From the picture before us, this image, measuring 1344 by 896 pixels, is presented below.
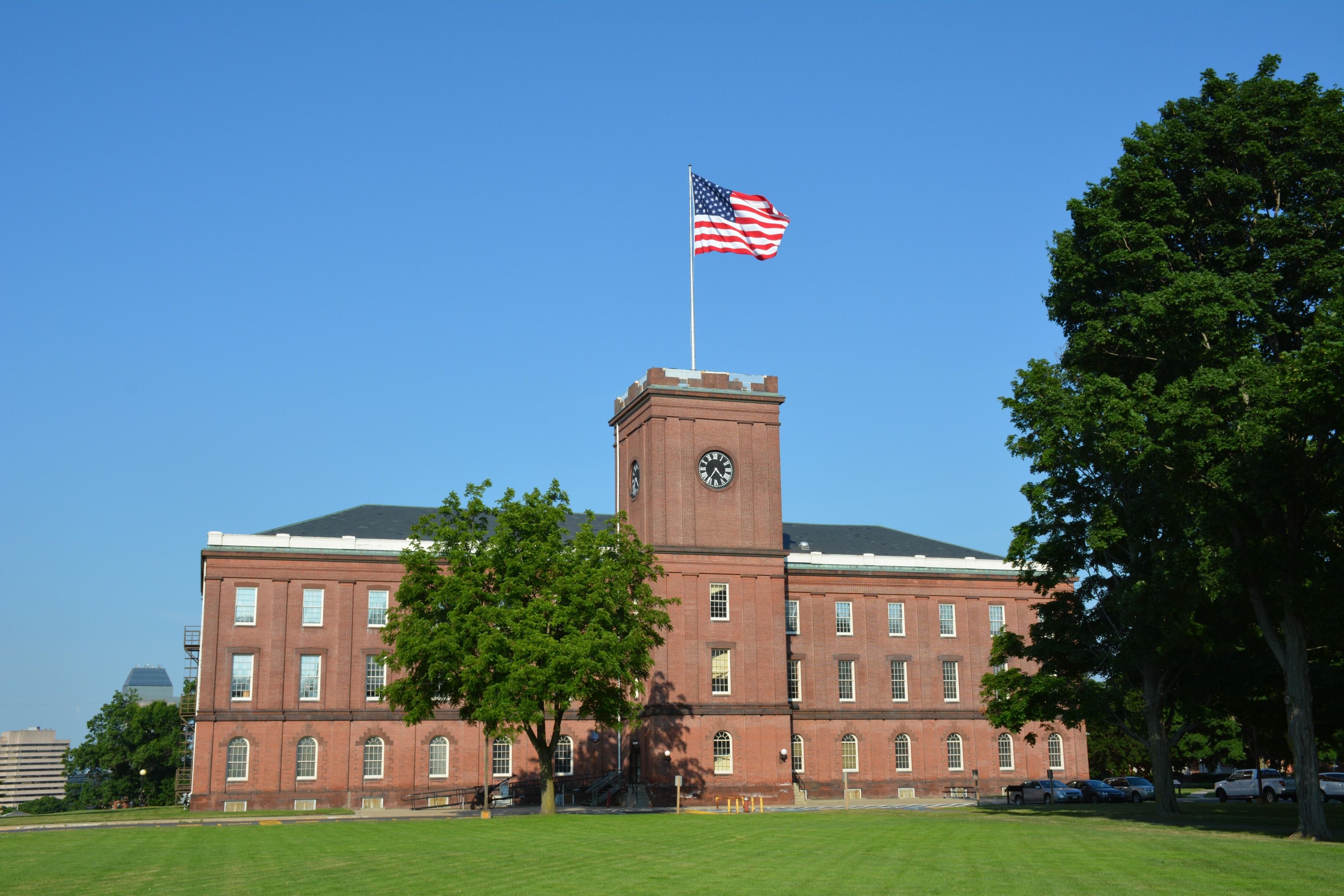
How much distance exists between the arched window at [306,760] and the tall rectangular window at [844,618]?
28.3 meters

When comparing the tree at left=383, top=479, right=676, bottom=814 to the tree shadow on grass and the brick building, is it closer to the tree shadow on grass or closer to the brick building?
the brick building

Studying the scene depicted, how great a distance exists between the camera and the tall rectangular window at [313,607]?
2467 inches

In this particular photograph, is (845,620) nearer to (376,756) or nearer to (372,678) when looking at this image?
(372,678)

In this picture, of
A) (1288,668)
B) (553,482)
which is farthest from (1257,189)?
(553,482)

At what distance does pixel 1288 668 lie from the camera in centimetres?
3325

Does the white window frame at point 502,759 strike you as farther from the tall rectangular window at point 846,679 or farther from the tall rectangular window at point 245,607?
the tall rectangular window at point 846,679

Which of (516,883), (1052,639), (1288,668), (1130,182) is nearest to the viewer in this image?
(516,883)

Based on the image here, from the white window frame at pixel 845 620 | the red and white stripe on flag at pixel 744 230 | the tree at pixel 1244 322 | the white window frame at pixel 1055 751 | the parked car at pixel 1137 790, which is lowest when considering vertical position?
the parked car at pixel 1137 790

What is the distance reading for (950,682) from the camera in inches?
2773

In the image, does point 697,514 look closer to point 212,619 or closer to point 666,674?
point 666,674

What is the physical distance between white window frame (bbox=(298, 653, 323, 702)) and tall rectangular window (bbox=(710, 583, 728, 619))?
65.3 feet

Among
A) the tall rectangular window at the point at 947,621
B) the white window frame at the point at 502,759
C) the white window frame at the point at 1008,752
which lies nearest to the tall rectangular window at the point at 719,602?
the white window frame at the point at 502,759

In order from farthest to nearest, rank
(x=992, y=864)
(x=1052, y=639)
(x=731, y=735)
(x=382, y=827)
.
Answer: (x=731, y=735), (x=1052, y=639), (x=382, y=827), (x=992, y=864)

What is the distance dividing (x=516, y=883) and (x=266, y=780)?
43.0 meters
